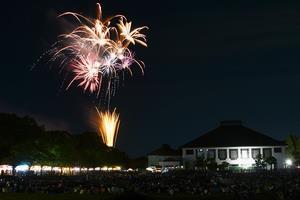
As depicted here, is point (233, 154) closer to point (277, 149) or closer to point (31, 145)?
point (277, 149)

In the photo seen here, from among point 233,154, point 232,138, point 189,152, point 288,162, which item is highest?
point 232,138

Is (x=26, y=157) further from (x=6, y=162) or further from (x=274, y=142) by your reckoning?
(x=274, y=142)

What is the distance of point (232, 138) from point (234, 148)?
403 cm

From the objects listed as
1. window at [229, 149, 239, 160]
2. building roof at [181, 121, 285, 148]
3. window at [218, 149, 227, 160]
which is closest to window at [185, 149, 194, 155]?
building roof at [181, 121, 285, 148]

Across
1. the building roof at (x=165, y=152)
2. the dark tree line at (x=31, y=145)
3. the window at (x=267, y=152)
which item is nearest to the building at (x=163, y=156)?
the building roof at (x=165, y=152)

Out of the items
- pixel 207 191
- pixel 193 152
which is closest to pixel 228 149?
pixel 193 152

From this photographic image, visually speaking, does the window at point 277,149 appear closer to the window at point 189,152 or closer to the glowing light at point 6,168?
the window at point 189,152

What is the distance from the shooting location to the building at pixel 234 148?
307ft

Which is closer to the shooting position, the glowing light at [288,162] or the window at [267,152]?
the glowing light at [288,162]

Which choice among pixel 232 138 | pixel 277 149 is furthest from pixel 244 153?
pixel 277 149

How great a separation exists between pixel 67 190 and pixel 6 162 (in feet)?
143

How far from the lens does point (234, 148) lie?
95750 mm

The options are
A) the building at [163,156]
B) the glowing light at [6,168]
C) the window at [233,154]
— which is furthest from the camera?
the building at [163,156]

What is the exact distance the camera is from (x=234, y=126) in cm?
10550
